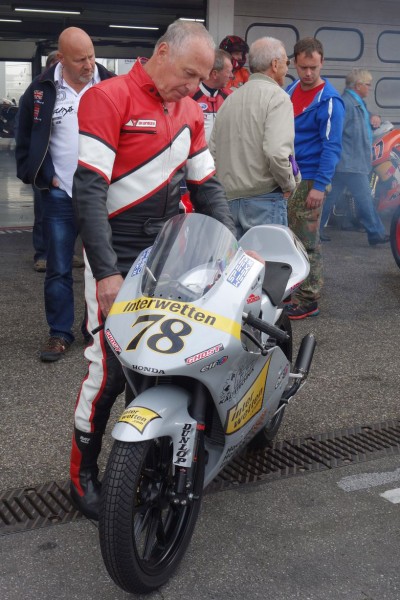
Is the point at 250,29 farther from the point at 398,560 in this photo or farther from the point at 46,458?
the point at 398,560

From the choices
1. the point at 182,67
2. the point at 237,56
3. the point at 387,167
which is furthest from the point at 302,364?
the point at 387,167

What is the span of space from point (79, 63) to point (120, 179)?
230cm

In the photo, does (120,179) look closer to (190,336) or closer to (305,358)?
(190,336)

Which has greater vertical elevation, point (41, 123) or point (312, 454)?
point (41, 123)

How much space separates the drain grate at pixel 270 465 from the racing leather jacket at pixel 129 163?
0.97 metres

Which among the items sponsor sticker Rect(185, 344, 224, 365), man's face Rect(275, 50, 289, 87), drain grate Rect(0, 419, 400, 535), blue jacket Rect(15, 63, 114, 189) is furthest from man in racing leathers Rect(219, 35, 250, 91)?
sponsor sticker Rect(185, 344, 224, 365)

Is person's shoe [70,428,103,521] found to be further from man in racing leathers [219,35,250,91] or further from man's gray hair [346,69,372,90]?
man's gray hair [346,69,372,90]

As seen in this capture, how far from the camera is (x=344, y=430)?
4246mm

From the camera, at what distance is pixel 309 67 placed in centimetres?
590

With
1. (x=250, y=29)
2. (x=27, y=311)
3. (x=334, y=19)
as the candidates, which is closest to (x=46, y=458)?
(x=27, y=311)

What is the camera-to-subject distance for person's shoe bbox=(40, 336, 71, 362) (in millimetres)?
5055

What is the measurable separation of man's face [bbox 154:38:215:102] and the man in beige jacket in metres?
2.20

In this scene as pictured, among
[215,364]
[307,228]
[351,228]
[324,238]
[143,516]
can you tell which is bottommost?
[351,228]

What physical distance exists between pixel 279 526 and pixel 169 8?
10974 millimetres
